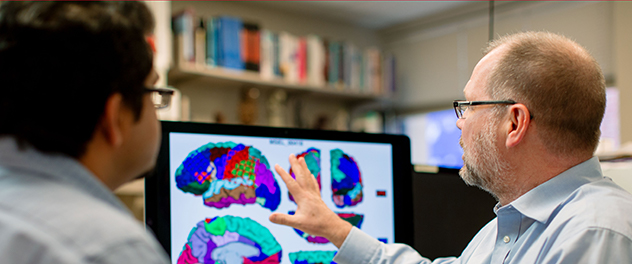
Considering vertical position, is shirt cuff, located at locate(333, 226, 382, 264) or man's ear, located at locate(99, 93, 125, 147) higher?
man's ear, located at locate(99, 93, 125, 147)

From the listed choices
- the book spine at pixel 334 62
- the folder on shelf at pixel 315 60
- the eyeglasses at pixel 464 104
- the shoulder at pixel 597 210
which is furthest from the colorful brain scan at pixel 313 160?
the book spine at pixel 334 62

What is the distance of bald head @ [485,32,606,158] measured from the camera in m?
0.88

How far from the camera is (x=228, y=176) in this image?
0.97 meters

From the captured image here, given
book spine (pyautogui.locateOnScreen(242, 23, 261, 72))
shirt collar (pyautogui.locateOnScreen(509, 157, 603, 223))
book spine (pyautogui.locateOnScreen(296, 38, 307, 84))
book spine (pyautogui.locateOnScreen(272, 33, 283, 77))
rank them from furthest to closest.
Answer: book spine (pyautogui.locateOnScreen(296, 38, 307, 84)) < book spine (pyautogui.locateOnScreen(272, 33, 283, 77)) < book spine (pyautogui.locateOnScreen(242, 23, 261, 72)) < shirt collar (pyautogui.locateOnScreen(509, 157, 603, 223))

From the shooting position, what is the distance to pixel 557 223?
81cm

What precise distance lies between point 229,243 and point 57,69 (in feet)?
1.77

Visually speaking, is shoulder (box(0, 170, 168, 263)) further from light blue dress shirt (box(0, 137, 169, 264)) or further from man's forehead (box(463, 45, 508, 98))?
man's forehead (box(463, 45, 508, 98))

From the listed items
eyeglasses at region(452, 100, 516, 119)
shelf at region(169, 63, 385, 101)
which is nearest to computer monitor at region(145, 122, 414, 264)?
eyeglasses at region(452, 100, 516, 119)

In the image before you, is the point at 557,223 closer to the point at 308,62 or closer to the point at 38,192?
the point at 38,192

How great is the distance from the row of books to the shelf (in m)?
0.03

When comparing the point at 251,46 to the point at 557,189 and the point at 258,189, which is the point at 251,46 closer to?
the point at 258,189

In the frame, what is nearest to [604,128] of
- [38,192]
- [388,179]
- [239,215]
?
[388,179]

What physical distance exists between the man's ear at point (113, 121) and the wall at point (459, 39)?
305cm

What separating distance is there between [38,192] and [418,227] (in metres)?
1.02
